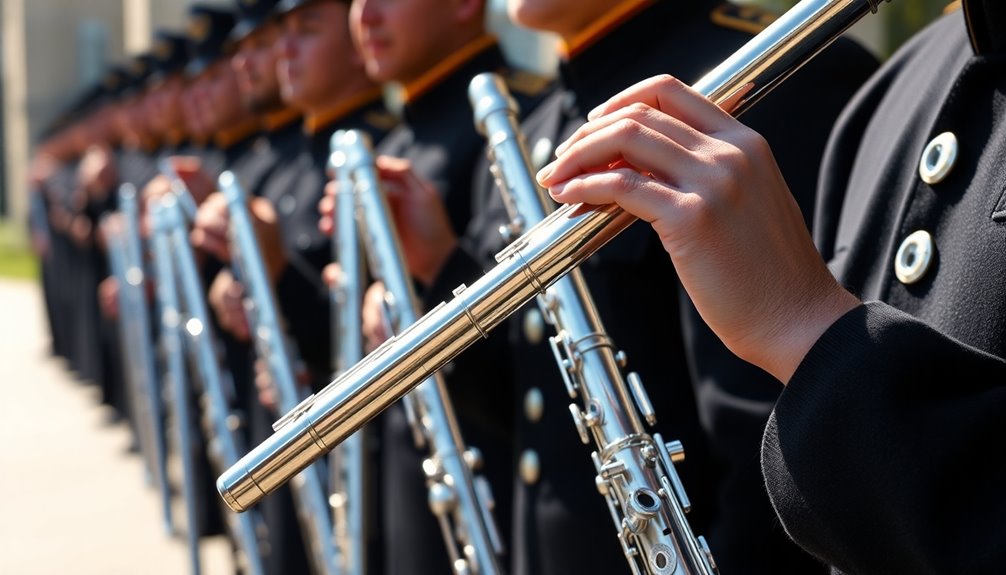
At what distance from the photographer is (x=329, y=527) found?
10.0 ft

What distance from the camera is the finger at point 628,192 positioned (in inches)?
45.6

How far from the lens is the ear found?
3418 mm

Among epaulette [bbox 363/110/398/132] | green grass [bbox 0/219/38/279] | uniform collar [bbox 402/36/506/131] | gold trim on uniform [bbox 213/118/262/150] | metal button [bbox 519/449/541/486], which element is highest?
green grass [bbox 0/219/38/279]

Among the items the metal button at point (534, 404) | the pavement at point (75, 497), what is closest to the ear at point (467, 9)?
the metal button at point (534, 404)

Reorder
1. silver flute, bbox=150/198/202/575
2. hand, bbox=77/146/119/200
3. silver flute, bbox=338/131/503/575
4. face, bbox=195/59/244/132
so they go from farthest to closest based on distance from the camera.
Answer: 1. hand, bbox=77/146/119/200
2. face, bbox=195/59/244/132
3. silver flute, bbox=150/198/202/575
4. silver flute, bbox=338/131/503/575

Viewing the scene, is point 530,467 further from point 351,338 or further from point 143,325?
point 143,325

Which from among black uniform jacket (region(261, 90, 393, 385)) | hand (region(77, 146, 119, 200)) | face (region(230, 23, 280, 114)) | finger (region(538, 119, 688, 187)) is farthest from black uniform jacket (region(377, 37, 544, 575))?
hand (region(77, 146, 119, 200))

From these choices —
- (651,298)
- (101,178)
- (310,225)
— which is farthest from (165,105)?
(651,298)

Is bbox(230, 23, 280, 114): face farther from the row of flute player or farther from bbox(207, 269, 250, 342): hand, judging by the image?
bbox(207, 269, 250, 342): hand

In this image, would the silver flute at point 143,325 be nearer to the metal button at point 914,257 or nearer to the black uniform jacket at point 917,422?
the metal button at point 914,257

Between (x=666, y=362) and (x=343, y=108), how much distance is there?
105 inches

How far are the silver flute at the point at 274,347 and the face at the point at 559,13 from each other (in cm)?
106

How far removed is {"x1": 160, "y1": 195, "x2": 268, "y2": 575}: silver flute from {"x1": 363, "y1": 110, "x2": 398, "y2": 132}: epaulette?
742 mm

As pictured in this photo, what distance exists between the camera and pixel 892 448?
3.79 ft
